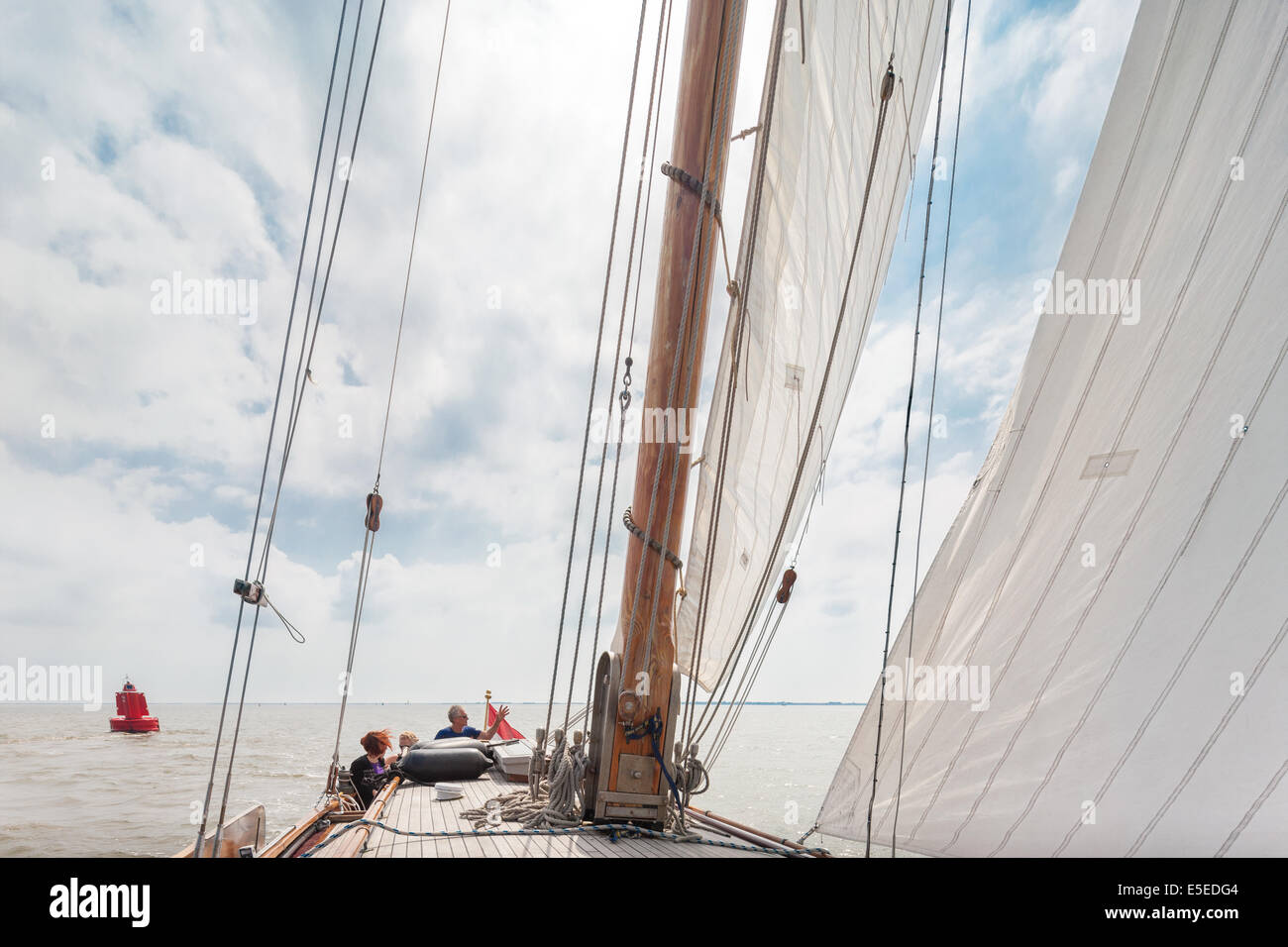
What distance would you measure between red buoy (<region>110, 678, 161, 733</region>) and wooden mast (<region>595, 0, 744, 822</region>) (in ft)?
119

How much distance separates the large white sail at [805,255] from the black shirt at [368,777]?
291 centimetres

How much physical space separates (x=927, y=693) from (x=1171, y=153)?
294cm

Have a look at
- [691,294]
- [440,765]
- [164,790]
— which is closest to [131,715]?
[164,790]

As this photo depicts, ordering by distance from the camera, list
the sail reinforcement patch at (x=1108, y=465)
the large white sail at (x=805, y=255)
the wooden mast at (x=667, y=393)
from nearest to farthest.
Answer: the sail reinforcement patch at (x=1108, y=465)
the wooden mast at (x=667, y=393)
the large white sail at (x=805, y=255)

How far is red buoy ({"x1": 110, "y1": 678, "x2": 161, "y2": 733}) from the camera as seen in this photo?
31.8 m

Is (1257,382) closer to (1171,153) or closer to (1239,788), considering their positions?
(1171,153)

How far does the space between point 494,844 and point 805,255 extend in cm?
506

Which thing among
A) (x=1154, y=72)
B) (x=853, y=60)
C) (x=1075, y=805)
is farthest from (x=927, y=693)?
(x=853, y=60)

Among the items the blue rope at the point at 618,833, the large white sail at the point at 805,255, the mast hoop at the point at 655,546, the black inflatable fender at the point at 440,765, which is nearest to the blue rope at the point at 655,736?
the blue rope at the point at 618,833

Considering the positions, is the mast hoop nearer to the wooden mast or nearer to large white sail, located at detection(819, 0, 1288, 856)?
the wooden mast

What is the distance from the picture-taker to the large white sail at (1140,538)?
2945 millimetres

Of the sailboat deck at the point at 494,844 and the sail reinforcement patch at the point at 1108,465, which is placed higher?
the sail reinforcement patch at the point at 1108,465

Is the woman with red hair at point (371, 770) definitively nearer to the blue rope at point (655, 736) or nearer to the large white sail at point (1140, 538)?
the blue rope at point (655, 736)

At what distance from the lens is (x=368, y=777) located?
6523 millimetres
